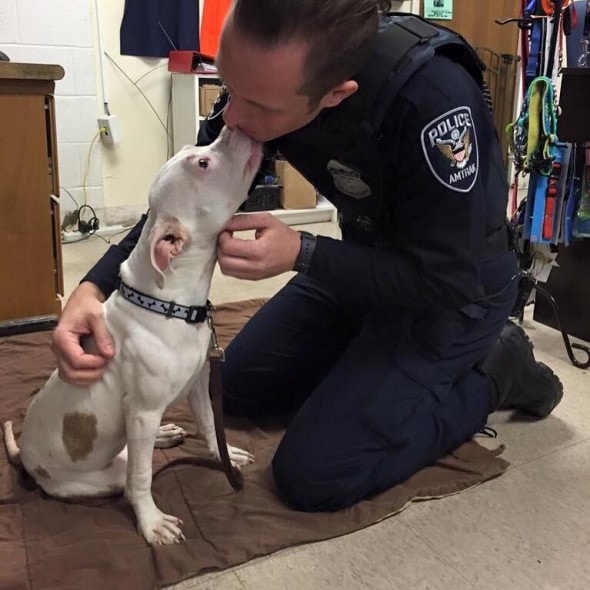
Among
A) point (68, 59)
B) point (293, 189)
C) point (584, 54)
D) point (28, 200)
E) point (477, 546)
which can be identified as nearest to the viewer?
point (477, 546)

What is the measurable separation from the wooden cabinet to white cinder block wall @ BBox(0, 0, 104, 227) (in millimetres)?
1445

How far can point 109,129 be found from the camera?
12.0 ft

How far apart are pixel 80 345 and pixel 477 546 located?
0.86 meters

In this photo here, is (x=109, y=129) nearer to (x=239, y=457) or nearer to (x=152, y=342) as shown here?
(x=239, y=457)

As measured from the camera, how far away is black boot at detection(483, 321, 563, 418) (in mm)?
1644

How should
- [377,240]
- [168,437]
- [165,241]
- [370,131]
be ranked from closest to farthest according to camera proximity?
[165,241] → [370,131] → [377,240] → [168,437]

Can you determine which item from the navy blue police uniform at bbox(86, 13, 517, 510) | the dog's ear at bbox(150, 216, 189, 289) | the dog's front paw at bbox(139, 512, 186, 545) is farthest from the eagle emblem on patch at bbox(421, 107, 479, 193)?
the dog's front paw at bbox(139, 512, 186, 545)

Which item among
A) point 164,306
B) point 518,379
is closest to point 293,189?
point 518,379

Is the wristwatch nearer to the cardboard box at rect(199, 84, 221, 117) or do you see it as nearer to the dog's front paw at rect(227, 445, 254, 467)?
the dog's front paw at rect(227, 445, 254, 467)

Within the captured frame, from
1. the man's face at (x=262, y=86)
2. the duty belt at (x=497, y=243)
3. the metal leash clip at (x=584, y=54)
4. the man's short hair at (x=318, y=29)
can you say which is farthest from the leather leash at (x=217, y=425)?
the metal leash clip at (x=584, y=54)

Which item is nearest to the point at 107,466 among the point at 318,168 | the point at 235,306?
the point at 318,168

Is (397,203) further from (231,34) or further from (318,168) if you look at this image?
(231,34)

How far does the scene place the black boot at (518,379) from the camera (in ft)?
5.39

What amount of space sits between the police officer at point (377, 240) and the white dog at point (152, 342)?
0.04 m
